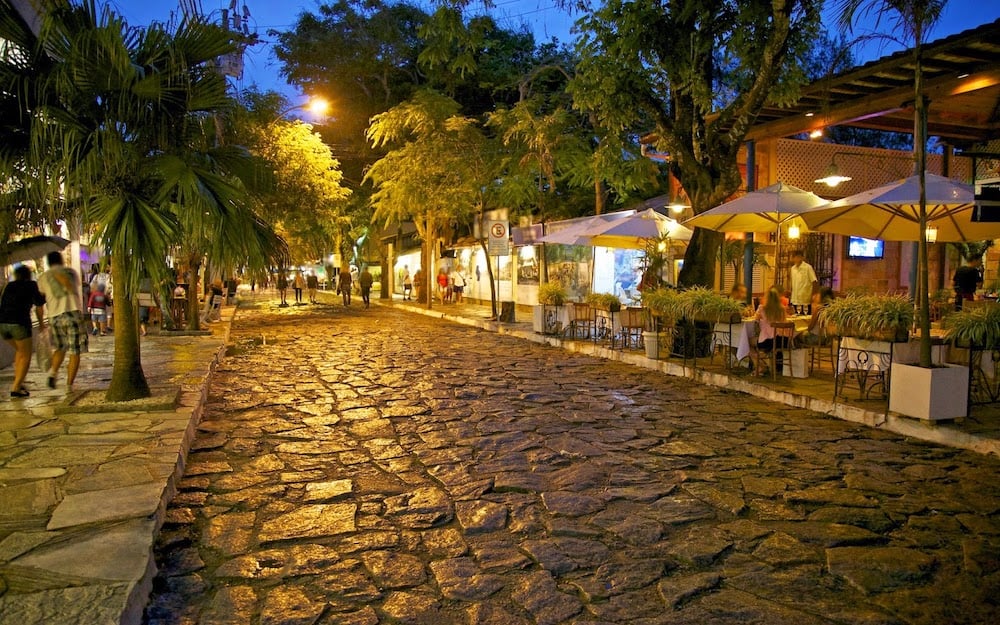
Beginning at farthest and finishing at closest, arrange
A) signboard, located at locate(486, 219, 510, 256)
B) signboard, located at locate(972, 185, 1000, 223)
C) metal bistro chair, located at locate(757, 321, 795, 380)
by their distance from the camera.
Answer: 1. signboard, located at locate(486, 219, 510, 256)
2. signboard, located at locate(972, 185, 1000, 223)
3. metal bistro chair, located at locate(757, 321, 795, 380)

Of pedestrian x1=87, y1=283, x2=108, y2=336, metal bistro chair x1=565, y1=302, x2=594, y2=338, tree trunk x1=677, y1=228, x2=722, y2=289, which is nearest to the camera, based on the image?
tree trunk x1=677, y1=228, x2=722, y2=289

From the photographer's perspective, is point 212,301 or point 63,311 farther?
point 212,301

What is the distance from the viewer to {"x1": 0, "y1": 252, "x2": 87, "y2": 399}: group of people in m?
7.98

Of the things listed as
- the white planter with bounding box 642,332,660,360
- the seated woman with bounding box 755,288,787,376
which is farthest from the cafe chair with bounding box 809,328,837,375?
the white planter with bounding box 642,332,660,360

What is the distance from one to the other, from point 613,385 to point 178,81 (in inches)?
274

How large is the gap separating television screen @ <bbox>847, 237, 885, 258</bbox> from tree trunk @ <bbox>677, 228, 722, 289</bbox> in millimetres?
7097

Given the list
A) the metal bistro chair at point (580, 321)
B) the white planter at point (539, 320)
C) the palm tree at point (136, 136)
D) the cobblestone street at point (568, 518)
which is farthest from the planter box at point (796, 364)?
the palm tree at point (136, 136)

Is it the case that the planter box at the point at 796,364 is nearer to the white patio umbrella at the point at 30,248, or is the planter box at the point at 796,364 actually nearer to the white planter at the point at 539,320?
the white planter at the point at 539,320

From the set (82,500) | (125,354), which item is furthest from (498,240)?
(82,500)

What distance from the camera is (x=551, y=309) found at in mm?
16703

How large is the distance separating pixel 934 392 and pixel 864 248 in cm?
1242

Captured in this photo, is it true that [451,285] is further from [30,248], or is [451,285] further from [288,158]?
[30,248]

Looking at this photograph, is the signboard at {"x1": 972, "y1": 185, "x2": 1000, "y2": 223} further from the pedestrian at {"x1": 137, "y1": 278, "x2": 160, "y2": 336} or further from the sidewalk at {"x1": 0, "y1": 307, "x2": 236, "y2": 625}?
the pedestrian at {"x1": 137, "y1": 278, "x2": 160, "y2": 336}

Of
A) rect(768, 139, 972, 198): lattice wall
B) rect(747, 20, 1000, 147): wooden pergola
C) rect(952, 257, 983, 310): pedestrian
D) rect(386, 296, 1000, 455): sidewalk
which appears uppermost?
rect(747, 20, 1000, 147): wooden pergola
